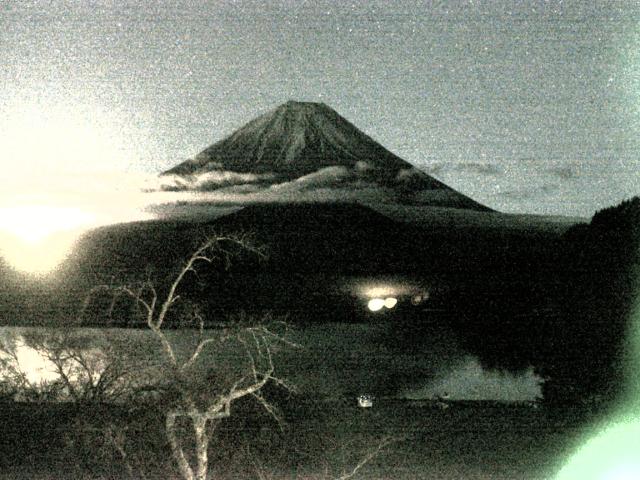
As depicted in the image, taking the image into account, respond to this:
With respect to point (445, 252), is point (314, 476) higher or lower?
higher

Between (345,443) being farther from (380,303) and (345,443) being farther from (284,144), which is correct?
(284,144)

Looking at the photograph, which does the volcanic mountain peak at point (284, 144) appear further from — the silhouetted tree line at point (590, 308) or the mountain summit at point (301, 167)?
the silhouetted tree line at point (590, 308)

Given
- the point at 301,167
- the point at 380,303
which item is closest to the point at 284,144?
the point at 301,167

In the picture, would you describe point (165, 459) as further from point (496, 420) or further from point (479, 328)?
point (479, 328)

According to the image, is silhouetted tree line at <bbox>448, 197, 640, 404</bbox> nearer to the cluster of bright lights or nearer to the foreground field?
the foreground field

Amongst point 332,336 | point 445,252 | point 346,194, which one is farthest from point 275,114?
point 332,336

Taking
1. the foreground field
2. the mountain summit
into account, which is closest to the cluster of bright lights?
the foreground field
